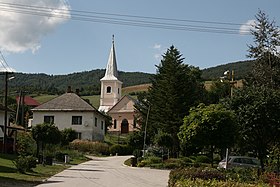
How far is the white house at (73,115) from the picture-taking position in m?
64.8

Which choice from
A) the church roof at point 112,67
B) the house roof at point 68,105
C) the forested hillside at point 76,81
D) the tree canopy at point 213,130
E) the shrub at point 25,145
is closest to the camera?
the tree canopy at point 213,130

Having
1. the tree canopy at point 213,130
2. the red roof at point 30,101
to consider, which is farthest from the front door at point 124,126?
the tree canopy at point 213,130

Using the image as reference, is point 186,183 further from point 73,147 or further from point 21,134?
point 73,147

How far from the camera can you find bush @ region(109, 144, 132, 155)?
197 feet

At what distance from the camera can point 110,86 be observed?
99.5m

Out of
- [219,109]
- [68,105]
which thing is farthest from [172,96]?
[219,109]

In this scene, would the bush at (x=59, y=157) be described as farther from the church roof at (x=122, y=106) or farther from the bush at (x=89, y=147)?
the church roof at (x=122, y=106)

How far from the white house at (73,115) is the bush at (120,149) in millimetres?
5088

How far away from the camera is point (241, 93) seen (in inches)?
1249

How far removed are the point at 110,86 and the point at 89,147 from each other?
142 feet

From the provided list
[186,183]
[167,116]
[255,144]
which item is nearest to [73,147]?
[167,116]

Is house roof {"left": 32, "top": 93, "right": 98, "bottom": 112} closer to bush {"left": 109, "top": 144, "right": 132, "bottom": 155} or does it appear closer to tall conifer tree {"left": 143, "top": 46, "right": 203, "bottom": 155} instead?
bush {"left": 109, "top": 144, "right": 132, "bottom": 155}

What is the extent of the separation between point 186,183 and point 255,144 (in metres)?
19.0

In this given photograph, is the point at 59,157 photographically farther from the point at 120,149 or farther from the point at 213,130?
the point at 120,149
